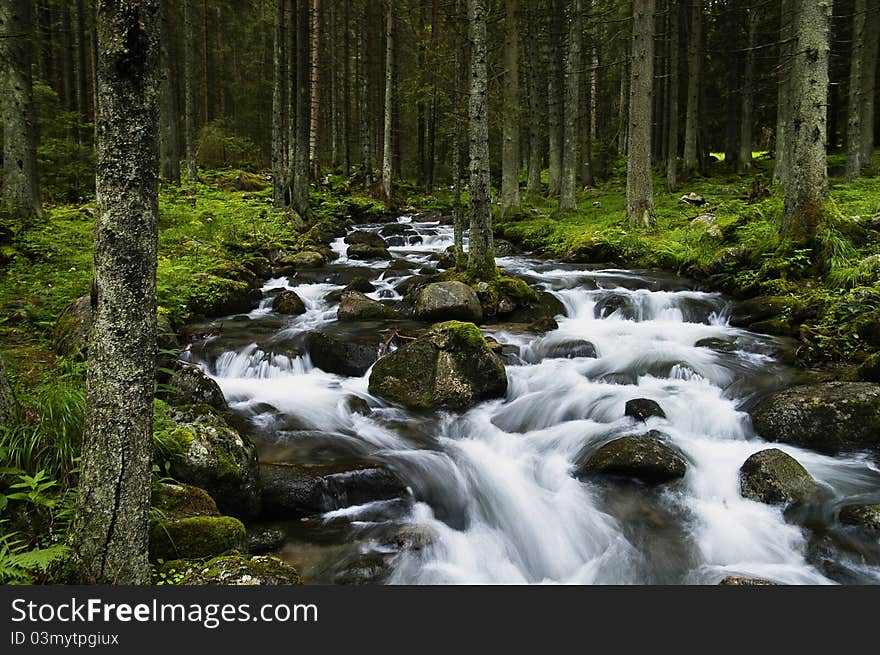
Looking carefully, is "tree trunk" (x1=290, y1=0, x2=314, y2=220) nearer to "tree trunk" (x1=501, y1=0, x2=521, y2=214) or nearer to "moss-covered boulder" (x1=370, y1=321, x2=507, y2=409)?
"tree trunk" (x1=501, y1=0, x2=521, y2=214)

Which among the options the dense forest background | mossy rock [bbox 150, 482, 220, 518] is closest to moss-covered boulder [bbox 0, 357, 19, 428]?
the dense forest background

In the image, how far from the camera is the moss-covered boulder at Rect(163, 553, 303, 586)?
143 inches

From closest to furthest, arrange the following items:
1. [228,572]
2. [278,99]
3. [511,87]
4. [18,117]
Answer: [228,572], [18,117], [278,99], [511,87]

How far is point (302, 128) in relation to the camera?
2098 centimetres

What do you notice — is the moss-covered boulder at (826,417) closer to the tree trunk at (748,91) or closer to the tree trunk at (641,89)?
the tree trunk at (641,89)

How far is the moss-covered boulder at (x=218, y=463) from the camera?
16.9 ft

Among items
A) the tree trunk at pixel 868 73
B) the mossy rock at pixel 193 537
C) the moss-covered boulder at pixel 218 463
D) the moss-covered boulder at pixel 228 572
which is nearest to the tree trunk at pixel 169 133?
the moss-covered boulder at pixel 218 463

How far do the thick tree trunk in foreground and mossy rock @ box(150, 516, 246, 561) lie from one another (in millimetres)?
786

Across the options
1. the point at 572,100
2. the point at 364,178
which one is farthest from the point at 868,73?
the point at 364,178

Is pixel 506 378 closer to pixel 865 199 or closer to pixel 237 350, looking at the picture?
pixel 237 350

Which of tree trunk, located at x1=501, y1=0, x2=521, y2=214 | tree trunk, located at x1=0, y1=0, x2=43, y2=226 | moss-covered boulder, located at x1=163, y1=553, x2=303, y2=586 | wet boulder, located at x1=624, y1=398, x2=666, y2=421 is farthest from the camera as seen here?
tree trunk, located at x1=501, y1=0, x2=521, y2=214

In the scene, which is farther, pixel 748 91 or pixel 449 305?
pixel 748 91

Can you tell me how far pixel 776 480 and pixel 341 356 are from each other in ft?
21.4

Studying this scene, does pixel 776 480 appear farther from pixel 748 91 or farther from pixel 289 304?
pixel 748 91
